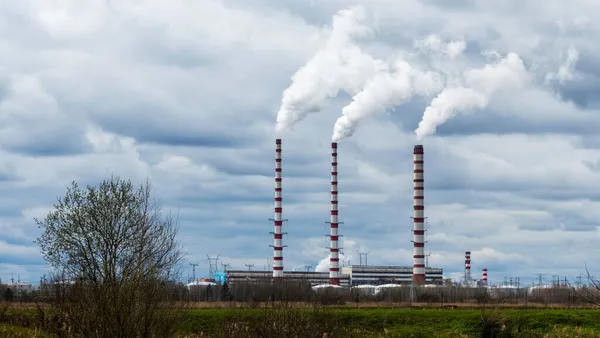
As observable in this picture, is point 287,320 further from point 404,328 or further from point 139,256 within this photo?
point 404,328

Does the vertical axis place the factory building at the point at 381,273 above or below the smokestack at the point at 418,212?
below

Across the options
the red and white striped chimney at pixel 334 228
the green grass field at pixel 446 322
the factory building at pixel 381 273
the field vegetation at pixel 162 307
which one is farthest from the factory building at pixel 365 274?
the green grass field at pixel 446 322

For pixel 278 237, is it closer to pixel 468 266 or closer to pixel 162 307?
pixel 468 266

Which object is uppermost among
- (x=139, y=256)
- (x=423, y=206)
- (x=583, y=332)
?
(x=423, y=206)

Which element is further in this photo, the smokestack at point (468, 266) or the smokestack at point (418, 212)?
the smokestack at point (468, 266)

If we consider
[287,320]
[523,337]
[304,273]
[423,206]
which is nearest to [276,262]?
[423,206]

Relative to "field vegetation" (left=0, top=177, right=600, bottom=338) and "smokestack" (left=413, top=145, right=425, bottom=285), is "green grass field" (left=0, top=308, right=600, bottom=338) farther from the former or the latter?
"smokestack" (left=413, top=145, right=425, bottom=285)

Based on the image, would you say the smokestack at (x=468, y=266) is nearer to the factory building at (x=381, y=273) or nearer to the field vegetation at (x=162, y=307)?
Answer: the factory building at (x=381, y=273)

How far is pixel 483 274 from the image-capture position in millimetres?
122062

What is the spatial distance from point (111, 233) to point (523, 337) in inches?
646

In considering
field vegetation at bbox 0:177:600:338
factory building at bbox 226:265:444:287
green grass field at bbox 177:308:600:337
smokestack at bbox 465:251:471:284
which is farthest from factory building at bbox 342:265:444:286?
green grass field at bbox 177:308:600:337

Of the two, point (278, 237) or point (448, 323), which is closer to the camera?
point (448, 323)

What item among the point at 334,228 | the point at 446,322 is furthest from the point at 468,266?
the point at 446,322

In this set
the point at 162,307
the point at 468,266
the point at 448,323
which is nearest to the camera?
the point at 162,307
